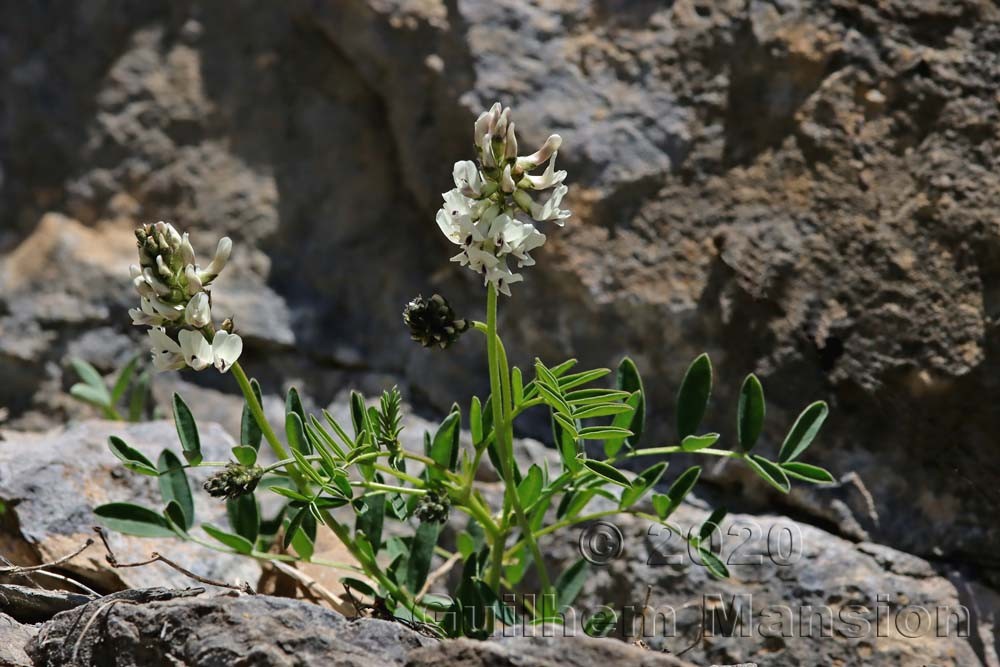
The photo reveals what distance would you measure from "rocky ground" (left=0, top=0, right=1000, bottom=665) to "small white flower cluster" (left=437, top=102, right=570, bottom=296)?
1170 mm

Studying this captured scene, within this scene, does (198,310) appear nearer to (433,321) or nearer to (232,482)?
(232,482)

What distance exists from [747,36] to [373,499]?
68.5 inches

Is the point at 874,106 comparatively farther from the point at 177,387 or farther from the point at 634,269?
the point at 177,387

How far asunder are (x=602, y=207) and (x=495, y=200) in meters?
1.25

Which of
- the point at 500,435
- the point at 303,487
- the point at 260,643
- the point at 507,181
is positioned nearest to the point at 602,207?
the point at 500,435

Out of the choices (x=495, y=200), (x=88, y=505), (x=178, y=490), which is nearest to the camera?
(x=495, y=200)

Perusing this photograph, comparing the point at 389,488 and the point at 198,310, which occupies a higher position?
the point at 198,310

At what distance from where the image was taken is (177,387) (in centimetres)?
359

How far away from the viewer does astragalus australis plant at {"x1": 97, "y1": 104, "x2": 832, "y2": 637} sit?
2041 millimetres

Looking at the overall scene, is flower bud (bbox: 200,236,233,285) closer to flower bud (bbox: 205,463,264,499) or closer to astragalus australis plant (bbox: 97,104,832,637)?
astragalus australis plant (bbox: 97,104,832,637)

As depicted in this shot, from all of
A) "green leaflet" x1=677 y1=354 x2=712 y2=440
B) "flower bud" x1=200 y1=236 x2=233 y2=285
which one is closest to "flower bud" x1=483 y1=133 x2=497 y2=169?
"flower bud" x1=200 y1=236 x2=233 y2=285

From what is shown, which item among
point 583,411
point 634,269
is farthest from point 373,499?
point 634,269

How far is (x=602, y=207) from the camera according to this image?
324 cm

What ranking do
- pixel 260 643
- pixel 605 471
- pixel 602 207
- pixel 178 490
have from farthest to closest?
pixel 602 207, pixel 178 490, pixel 605 471, pixel 260 643
